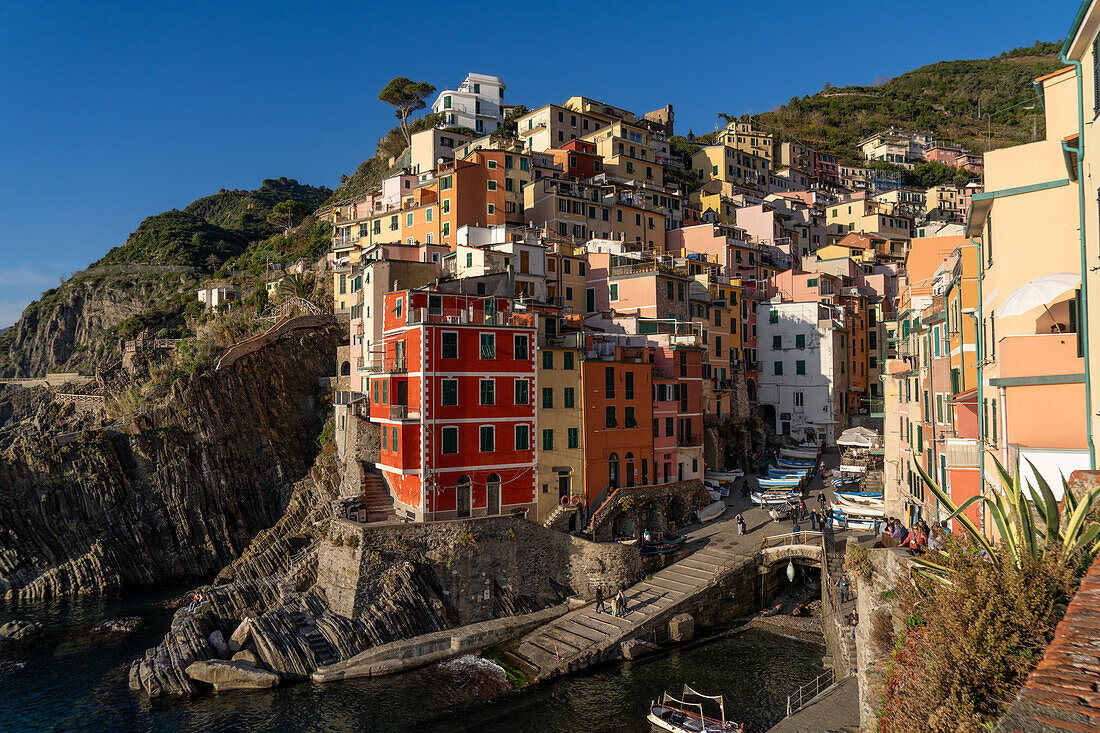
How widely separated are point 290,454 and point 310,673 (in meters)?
31.9

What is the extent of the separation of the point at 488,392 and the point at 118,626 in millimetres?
25783

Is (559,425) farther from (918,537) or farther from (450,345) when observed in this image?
(918,537)

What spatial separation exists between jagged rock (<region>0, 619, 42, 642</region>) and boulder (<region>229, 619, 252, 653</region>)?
45.7 ft

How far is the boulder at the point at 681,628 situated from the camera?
35312 mm

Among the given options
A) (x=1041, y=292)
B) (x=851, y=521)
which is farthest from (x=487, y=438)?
(x=1041, y=292)

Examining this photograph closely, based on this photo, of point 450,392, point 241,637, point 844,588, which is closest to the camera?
point 844,588

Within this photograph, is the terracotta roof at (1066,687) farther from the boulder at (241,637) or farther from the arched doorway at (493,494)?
the boulder at (241,637)

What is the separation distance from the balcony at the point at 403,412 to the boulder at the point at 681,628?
56.2ft

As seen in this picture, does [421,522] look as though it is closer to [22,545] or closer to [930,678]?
[930,678]

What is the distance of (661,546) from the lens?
133 feet

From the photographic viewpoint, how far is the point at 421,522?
3666cm

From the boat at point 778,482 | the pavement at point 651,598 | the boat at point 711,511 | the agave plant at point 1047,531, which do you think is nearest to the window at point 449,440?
the pavement at point 651,598

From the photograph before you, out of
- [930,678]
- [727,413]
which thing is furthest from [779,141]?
[930,678]

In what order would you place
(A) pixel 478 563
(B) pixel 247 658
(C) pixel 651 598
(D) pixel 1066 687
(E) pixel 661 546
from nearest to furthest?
(D) pixel 1066 687 < (B) pixel 247 658 < (A) pixel 478 563 < (C) pixel 651 598 < (E) pixel 661 546
